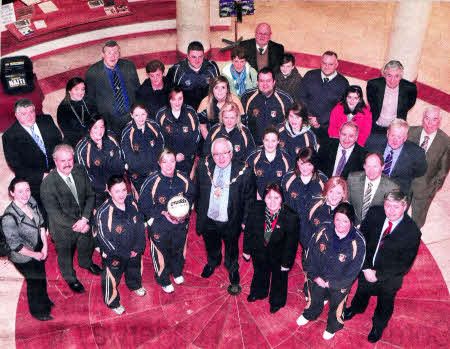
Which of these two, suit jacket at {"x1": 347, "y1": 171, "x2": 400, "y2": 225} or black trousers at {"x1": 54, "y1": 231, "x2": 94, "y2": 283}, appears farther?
black trousers at {"x1": 54, "y1": 231, "x2": 94, "y2": 283}

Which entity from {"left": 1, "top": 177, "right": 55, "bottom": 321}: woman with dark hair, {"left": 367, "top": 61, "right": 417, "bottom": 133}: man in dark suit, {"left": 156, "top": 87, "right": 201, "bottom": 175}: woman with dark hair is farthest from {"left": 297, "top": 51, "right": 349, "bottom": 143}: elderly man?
{"left": 1, "top": 177, "right": 55, "bottom": 321}: woman with dark hair

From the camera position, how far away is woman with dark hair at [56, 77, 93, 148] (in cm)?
591

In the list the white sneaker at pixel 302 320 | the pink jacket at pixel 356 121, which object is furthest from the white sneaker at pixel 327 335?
the pink jacket at pixel 356 121

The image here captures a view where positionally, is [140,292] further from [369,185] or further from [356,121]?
[356,121]

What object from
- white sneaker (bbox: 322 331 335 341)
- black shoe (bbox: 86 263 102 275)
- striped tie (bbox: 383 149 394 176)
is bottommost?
white sneaker (bbox: 322 331 335 341)

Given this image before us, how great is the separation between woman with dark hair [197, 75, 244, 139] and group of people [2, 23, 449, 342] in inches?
0.6

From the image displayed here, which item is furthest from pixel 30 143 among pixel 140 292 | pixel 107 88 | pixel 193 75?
pixel 193 75

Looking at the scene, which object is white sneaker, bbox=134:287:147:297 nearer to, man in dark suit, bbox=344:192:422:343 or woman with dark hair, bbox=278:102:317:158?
woman with dark hair, bbox=278:102:317:158

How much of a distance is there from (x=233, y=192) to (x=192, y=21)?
5570mm

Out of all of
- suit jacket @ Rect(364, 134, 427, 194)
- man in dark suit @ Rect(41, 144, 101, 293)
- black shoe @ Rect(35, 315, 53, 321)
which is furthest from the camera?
black shoe @ Rect(35, 315, 53, 321)

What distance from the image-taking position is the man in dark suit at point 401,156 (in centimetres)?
526

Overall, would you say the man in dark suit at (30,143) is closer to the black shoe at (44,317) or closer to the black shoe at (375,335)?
the black shoe at (44,317)

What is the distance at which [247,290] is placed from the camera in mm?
5793

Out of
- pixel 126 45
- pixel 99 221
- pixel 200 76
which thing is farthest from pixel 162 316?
pixel 126 45
